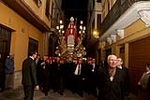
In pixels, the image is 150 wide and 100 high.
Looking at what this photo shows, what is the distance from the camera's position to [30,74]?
8.65 meters

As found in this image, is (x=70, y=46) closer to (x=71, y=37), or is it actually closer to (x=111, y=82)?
(x=71, y=37)

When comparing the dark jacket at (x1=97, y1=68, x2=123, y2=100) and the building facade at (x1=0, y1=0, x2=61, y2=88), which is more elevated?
the building facade at (x1=0, y1=0, x2=61, y2=88)

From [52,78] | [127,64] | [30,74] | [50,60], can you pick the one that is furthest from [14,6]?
[127,64]

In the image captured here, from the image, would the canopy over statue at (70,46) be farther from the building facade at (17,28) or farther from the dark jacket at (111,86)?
the dark jacket at (111,86)

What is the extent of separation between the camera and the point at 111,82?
5059mm

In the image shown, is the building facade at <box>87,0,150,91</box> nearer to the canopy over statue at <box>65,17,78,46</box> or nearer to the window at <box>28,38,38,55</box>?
the window at <box>28,38,38,55</box>

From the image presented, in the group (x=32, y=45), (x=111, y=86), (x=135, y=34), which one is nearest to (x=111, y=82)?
(x=111, y=86)

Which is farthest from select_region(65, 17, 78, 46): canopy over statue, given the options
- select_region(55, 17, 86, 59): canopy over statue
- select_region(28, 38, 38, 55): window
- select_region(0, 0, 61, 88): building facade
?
select_region(0, 0, 61, 88): building facade

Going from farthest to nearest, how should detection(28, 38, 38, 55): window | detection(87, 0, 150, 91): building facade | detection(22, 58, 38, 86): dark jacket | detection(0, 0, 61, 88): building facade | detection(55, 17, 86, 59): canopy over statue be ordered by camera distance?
detection(55, 17, 86, 59): canopy over statue
detection(28, 38, 38, 55): window
detection(0, 0, 61, 88): building facade
detection(87, 0, 150, 91): building facade
detection(22, 58, 38, 86): dark jacket

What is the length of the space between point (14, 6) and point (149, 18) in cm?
653

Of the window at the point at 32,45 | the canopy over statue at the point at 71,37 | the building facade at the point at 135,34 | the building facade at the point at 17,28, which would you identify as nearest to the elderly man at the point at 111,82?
the building facade at the point at 135,34

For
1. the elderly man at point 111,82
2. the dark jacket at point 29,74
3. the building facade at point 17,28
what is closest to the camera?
the elderly man at point 111,82

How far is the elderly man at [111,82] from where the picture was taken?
5.03 metres

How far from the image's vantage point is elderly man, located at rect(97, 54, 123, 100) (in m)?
5.03
